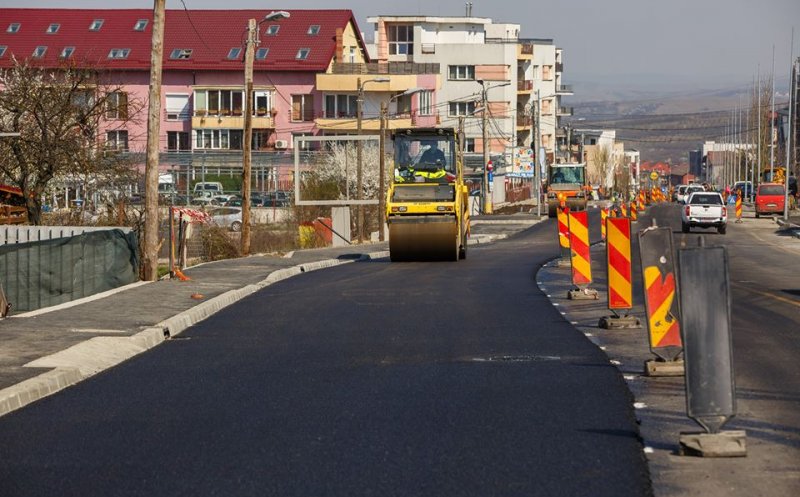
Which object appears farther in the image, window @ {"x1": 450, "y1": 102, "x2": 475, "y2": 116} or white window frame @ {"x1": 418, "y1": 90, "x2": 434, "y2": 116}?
window @ {"x1": 450, "y1": 102, "x2": 475, "y2": 116}

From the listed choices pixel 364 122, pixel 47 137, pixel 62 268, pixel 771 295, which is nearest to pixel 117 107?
pixel 47 137

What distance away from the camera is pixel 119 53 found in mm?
85000

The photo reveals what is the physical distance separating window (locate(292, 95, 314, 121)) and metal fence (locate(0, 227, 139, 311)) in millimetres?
60878

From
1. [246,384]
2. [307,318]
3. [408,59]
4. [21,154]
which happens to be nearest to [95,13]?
[408,59]

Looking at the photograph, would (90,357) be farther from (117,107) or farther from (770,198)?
(770,198)

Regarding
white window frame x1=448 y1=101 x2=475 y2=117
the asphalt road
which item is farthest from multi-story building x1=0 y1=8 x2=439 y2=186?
the asphalt road

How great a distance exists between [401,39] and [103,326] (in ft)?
361

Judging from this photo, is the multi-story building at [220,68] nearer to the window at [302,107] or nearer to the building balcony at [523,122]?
the window at [302,107]

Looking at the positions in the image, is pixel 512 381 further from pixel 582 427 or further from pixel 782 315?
pixel 782 315

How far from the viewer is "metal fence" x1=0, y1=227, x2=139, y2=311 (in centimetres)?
2369

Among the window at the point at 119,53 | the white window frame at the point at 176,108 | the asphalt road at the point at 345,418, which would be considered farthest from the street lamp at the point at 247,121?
the white window frame at the point at 176,108

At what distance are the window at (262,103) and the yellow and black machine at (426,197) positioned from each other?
2051 inches

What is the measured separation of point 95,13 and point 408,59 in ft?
135

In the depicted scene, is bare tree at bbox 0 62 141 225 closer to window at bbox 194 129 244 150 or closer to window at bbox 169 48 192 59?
window at bbox 194 129 244 150
